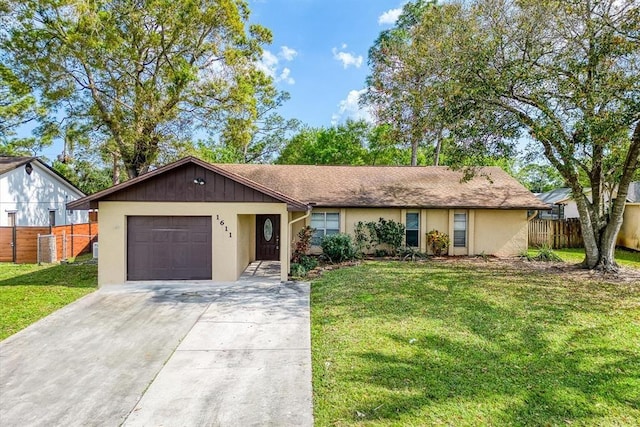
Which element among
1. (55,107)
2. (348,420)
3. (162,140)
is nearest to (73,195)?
(55,107)

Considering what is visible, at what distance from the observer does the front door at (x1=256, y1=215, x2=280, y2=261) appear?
575 inches

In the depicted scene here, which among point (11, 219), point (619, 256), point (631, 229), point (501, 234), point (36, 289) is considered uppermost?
point (11, 219)

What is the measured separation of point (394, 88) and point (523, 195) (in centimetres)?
848

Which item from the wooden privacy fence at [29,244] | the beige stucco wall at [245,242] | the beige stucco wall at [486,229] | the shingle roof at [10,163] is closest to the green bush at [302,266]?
the beige stucco wall at [245,242]

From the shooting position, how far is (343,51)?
22172 mm

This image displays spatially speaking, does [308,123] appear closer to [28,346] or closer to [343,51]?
[343,51]

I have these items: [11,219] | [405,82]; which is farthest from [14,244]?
[405,82]

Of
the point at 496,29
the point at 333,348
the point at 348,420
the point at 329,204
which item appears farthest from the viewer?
the point at 329,204

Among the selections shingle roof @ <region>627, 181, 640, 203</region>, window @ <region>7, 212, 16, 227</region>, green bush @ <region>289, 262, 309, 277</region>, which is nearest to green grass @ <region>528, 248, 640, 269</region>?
shingle roof @ <region>627, 181, 640, 203</region>

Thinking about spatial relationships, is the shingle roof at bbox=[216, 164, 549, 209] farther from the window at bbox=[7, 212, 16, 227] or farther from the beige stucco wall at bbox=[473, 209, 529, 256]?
the window at bbox=[7, 212, 16, 227]

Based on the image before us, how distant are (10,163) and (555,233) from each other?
91.0ft

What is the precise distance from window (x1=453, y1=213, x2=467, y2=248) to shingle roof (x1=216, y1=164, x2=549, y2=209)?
0.74 metres

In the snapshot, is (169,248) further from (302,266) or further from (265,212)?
(302,266)

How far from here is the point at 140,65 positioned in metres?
16.0
